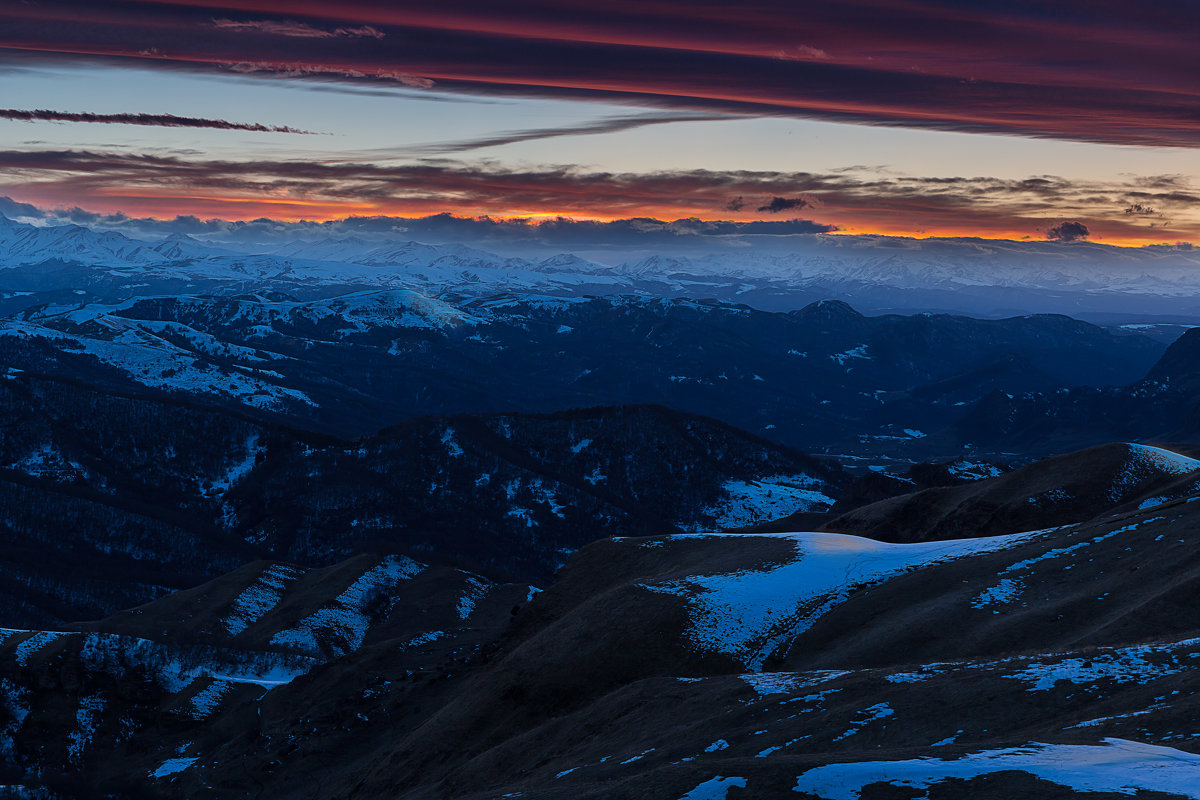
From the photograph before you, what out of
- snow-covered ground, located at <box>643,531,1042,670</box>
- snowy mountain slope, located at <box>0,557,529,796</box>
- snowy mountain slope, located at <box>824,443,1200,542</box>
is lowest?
snowy mountain slope, located at <box>0,557,529,796</box>

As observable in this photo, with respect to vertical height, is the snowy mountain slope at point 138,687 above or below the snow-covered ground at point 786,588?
below

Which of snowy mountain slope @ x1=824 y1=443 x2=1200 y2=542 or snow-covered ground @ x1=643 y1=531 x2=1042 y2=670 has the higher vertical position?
snow-covered ground @ x1=643 y1=531 x2=1042 y2=670

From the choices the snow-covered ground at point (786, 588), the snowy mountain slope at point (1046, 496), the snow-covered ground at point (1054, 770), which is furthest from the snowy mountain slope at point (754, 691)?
the snowy mountain slope at point (1046, 496)

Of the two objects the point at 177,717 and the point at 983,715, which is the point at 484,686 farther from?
the point at 177,717

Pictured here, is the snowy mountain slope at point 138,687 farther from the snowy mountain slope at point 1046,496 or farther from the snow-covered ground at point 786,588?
the snowy mountain slope at point 1046,496

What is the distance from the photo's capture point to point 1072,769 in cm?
3469

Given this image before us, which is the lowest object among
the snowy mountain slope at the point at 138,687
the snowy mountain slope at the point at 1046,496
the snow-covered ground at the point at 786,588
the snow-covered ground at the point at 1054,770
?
the snowy mountain slope at the point at 138,687

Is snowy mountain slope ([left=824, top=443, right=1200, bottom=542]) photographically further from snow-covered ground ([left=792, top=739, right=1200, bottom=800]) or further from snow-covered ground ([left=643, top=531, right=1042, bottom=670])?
snow-covered ground ([left=792, top=739, right=1200, bottom=800])

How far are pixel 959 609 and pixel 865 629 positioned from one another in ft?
27.1

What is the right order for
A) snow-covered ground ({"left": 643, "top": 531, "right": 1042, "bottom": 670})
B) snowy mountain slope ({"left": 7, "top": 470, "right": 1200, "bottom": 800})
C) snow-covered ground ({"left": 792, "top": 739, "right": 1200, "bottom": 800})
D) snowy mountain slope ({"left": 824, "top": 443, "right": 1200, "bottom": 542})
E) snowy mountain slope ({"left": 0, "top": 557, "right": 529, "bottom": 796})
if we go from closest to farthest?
1. snow-covered ground ({"left": 792, "top": 739, "right": 1200, "bottom": 800})
2. snowy mountain slope ({"left": 7, "top": 470, "right": 1200, "bottom": 800})
3. snow-covered ground ({"left": 643, "top": 531, "right": 1042, "bottom": 670})
4. snowy mountain slope ({"left": 0, "top": 557, "right": 529, "bottom": 796})
5. snowy mountain slope ({"left": 824, "top": 443, "right": 1200, "bottom": 542})

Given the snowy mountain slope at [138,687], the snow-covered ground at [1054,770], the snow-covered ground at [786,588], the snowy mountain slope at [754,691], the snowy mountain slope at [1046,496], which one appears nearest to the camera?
the snow-covered ground at [1054,770]

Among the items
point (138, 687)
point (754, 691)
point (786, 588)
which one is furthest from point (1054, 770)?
point (138, 687)

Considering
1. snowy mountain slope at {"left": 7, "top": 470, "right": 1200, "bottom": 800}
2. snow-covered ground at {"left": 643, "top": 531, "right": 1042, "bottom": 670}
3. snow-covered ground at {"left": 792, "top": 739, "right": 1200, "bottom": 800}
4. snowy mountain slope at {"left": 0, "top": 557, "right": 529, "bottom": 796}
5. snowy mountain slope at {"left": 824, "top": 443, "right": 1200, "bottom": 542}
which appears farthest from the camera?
snowy mountain slope at {"left": 824, "top": 443, "right": 1200, "bottom": 542}

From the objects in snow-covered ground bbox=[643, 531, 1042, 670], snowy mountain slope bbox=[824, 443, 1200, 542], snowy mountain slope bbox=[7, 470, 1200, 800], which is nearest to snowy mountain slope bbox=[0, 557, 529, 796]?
snowy mountain slope bbox=[7, 470, 1200, 800]
